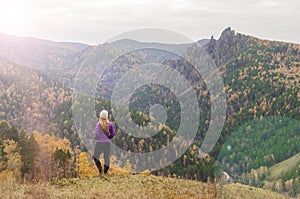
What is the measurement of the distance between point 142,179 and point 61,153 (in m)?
23.0

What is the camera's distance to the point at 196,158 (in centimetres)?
13462

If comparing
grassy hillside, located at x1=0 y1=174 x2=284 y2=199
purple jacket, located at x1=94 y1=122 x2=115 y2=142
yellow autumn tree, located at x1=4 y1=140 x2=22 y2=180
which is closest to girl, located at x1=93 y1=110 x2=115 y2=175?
purple jacket, located at x1=94 y1=122 x2=115 y2=142

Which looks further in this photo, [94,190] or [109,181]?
[109,181]

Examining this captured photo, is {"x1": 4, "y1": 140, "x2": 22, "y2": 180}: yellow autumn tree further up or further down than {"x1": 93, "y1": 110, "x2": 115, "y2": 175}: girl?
further down

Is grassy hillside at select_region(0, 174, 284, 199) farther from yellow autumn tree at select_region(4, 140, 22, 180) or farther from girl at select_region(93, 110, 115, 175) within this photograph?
yellow autumn tree at select_region(4, 140, 22, 180)

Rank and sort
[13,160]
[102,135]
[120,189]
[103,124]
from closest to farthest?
[120,189] → [103,124] → [102,135] → [13,160]

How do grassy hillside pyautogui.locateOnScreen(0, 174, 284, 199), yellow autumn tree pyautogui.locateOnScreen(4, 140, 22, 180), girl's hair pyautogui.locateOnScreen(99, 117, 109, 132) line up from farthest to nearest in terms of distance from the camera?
yellow autumn tree pyautogui.locateOnScreen(4, 140, 22, 180) → girl's hair pyautogui.locateOnScreen(99, 117, 109, 132) → grassy hillside pyautogui.locateOnScreen(0, 174, 284, 199)

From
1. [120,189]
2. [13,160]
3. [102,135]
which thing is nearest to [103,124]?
[102,135]

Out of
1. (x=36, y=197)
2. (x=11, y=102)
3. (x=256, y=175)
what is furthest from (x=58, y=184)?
(x=11, y=102)

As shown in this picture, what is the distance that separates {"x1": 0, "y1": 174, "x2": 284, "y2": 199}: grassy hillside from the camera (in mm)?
11281

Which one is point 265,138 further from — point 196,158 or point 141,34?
point 141,34

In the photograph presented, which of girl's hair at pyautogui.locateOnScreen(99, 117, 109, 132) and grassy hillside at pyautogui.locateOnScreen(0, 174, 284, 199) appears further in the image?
girl's hair at pyautogui.locateOnScreen(99, 117, 109, 132)

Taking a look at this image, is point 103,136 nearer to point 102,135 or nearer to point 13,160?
point 102,135

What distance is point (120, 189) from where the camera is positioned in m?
13.1
